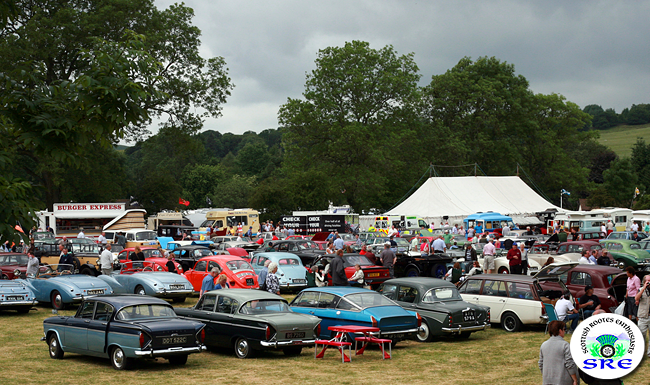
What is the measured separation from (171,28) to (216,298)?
125ft

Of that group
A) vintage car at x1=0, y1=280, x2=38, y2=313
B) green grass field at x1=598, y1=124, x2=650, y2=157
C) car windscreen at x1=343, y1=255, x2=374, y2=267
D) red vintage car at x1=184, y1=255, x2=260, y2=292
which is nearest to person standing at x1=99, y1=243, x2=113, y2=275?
red vintage car at x1=184, y1=255, x2=260, y2=292

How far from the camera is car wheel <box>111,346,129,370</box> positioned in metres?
11.4

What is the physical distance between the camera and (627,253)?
1072 inches

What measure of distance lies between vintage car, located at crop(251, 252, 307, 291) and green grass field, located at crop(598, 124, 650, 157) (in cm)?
13673

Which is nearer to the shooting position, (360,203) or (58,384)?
(58,384)

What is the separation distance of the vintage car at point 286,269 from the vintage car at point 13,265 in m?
7.88

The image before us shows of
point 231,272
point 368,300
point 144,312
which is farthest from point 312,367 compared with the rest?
point 231,272

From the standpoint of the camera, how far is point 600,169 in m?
103

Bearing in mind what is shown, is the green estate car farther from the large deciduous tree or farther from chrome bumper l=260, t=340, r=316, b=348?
the large deciduous tree

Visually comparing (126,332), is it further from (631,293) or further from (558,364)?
(631,293)

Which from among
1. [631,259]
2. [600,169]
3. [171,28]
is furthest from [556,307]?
[600,169]

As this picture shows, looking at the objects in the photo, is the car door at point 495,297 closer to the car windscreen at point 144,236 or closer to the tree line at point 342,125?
the tree line at point 342,125

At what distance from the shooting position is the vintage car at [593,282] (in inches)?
644

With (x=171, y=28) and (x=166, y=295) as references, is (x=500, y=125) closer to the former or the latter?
(x=171, y=28)
